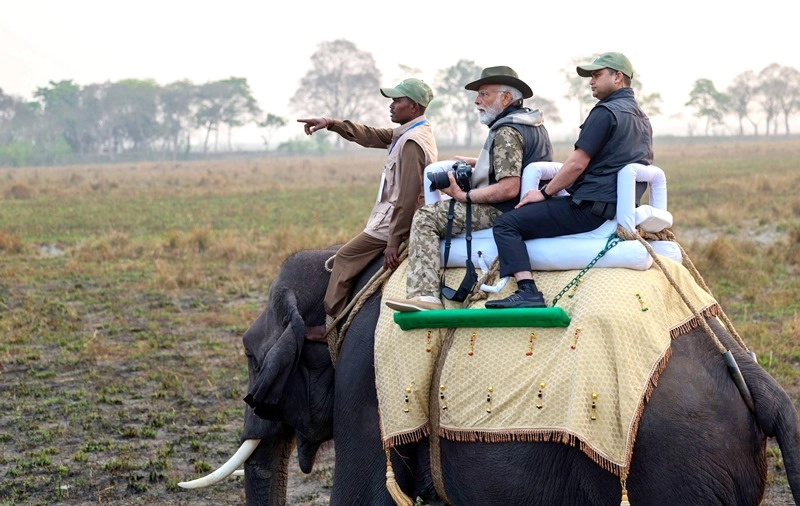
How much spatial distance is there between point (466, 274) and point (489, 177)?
476mm

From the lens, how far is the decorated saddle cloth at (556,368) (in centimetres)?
401

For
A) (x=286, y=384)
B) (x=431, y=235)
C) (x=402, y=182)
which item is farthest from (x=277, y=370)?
(x=402, y=182)

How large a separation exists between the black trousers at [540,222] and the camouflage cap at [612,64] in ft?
2.11

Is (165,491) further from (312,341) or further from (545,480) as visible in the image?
(545,480)

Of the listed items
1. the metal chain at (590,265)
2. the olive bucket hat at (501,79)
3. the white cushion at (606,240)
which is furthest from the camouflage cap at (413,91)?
the metal chain at (590,265)

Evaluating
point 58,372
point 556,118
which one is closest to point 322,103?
point 556,118

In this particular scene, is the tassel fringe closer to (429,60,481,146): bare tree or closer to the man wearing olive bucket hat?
the man wearing olive bucket hat

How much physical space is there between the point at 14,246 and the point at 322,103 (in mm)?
92371

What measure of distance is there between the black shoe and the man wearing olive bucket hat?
32 centimetres

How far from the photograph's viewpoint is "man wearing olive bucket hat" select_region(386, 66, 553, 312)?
184 inches

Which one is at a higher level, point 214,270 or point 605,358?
point 605,358

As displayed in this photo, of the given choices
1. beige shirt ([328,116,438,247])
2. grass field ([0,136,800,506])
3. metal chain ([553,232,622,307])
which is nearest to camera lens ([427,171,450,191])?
beige shirt ([328,116,438,247])

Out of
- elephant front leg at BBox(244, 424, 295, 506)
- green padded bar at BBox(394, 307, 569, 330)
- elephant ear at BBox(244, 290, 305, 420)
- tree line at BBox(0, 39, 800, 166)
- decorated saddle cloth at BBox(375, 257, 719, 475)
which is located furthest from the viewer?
tree line at BBox(0, 39, 800, 166)

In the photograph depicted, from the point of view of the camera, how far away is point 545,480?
4.13 meters
